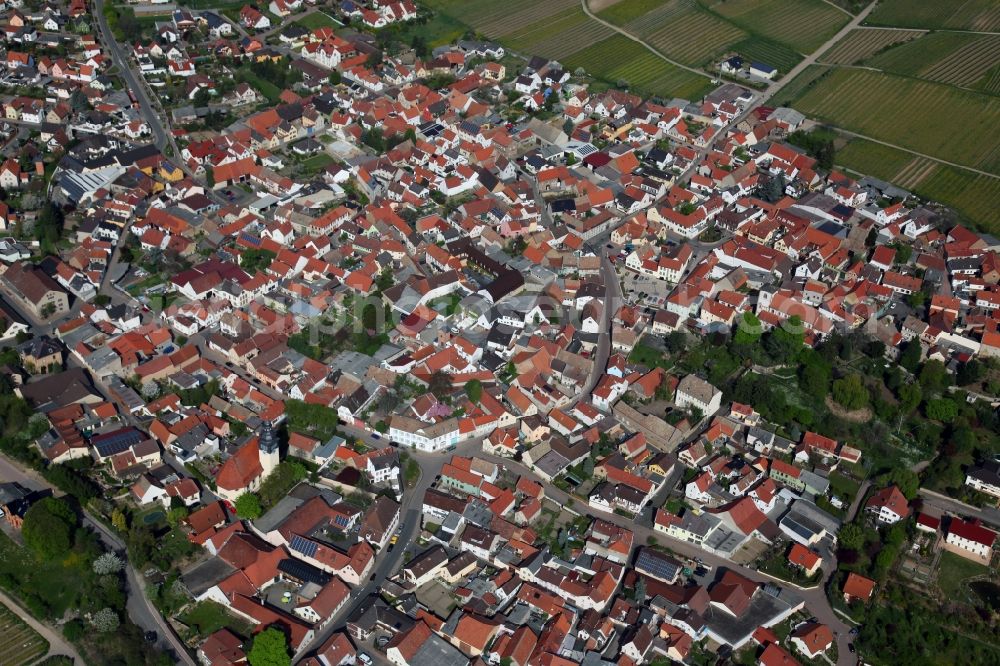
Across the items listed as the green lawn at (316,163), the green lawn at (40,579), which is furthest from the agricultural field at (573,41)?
the green lawn at (40,579)

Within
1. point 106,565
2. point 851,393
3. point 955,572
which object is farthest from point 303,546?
point 851,393

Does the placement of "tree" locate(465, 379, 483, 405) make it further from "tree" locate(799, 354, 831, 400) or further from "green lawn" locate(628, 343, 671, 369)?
"tree" locate(799, 354, 831, 400)

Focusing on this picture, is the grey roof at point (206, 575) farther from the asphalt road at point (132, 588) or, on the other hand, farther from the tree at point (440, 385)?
the tree at point (440, 385)

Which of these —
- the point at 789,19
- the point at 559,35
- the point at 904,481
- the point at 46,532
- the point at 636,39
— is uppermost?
the point at 46,532

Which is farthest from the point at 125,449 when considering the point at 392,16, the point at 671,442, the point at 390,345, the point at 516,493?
the point at 392,16

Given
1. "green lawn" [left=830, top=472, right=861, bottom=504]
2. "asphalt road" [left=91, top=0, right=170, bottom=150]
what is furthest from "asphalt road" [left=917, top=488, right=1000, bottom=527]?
"asphalt road" [left=91, top=0, right=170, bottom=150]

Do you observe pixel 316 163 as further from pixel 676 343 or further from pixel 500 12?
pixel 500 12
